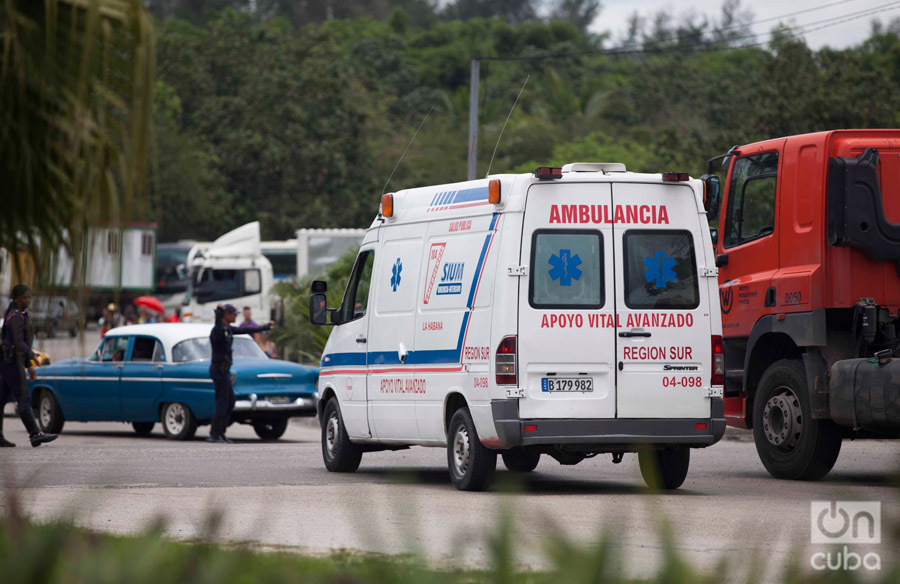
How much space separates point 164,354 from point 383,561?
52.4 ft

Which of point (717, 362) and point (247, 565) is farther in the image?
point (717, 362)

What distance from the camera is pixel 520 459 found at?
1341 centimetres

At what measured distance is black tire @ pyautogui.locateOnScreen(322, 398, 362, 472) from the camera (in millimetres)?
14203

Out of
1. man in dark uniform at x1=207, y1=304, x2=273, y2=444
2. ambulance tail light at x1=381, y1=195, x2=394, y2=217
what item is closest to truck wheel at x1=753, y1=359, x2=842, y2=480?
ambulance tail light at x1=381, y1=195, x2=394, y2=217

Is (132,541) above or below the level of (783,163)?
below

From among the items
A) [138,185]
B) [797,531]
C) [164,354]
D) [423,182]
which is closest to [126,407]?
[164,354]

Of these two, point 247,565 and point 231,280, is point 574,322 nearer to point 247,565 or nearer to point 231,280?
point 247,565

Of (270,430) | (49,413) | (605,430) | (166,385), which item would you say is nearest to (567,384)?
(605,430)

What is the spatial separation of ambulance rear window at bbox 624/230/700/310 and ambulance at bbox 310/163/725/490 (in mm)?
12

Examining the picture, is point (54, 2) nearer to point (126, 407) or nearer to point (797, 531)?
point (797, 531)

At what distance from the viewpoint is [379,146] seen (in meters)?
69.3

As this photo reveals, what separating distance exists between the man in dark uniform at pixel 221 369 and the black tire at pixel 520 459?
217 inches

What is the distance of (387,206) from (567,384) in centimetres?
304

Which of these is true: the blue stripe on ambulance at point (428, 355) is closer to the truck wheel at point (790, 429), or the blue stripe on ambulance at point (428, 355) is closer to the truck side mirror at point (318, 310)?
the truck side mirror at point (318, 310)
